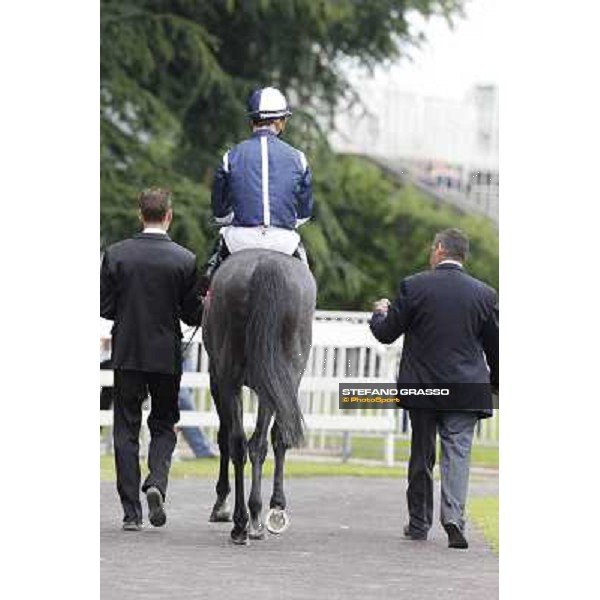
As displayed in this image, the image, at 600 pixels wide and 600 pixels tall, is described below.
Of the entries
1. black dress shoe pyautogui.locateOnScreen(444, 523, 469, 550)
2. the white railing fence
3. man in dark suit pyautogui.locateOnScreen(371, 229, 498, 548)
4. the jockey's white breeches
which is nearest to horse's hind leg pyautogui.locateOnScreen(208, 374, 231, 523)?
the jockey's white breeches

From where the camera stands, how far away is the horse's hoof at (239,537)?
11.2m

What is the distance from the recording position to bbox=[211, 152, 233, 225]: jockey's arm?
38.4ft

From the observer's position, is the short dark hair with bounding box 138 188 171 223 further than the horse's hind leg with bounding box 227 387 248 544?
Yes

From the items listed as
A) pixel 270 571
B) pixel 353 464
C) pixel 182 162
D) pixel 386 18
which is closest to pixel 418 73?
pixel 386 18

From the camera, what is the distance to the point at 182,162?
87.0 feet

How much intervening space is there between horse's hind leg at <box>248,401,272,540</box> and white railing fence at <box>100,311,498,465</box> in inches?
190

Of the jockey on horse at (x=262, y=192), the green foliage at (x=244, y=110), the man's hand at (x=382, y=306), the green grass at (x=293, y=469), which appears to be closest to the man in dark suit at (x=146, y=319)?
the jockey on horse at (x=262, y=192)

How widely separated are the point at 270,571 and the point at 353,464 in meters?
8.57

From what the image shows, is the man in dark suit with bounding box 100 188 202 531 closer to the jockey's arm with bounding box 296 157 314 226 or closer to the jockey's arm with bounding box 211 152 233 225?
the jockey's arm with bounding box 211 152 233 225

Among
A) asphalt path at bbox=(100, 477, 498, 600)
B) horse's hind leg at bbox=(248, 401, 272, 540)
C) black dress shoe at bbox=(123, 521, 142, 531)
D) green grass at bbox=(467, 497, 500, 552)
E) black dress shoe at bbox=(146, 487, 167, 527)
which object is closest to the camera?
asphalt path at bbox=(100, 477, 498, 600)

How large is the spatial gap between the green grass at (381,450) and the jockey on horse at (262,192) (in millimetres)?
7483

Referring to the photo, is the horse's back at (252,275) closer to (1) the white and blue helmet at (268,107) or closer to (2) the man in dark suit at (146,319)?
(2) the man in dark suit at (146,319)

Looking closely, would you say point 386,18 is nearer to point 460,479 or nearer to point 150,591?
point 460,479
